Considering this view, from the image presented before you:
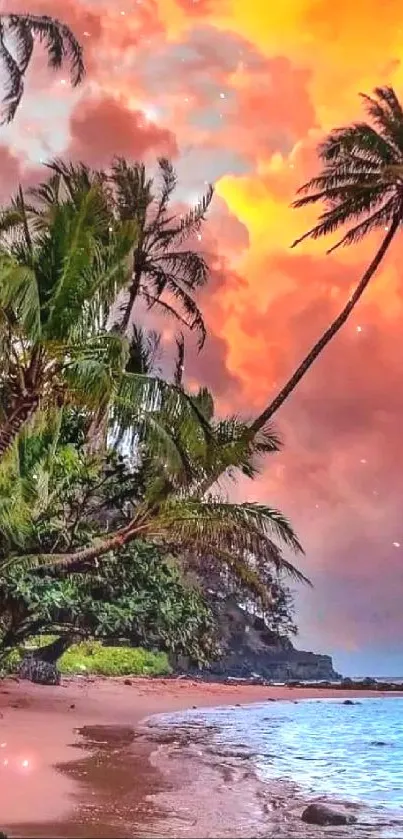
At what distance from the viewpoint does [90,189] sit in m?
8.20

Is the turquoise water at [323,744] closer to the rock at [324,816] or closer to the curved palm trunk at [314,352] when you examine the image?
the rock at [324,816]

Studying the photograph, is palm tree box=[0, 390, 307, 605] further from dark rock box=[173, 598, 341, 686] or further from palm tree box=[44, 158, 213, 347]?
dark rock box=[173, 598, 341, 686]

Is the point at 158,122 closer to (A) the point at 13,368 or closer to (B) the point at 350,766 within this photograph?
(A) the point at 13,368

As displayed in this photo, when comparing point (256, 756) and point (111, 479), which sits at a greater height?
point (111, 479)

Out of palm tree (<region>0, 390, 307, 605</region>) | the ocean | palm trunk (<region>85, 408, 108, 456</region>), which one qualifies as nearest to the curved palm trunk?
palm tree (<region>0, 390, 307, 605</region>)

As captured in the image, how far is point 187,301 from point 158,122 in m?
3.33

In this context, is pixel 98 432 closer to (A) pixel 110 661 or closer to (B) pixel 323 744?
(B) pixel 323 744

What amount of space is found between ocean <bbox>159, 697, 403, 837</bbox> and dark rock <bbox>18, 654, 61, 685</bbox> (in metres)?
3.02

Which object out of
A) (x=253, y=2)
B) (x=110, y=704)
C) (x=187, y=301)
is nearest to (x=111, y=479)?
(x=187, y=301)

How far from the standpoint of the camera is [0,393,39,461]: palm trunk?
7.84 m

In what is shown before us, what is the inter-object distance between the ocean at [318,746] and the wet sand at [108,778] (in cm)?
67

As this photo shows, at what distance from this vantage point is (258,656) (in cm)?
2627

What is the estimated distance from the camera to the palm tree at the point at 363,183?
12500 mm

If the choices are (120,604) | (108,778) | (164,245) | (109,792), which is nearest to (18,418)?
(109,792)
